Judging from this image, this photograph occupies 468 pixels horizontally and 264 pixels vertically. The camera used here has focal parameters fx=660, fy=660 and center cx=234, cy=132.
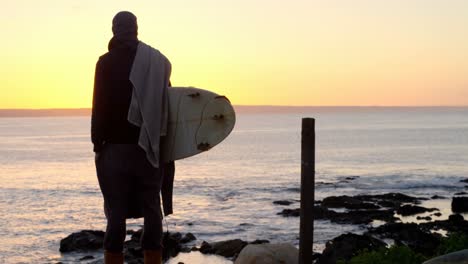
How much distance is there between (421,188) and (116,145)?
1356 inches

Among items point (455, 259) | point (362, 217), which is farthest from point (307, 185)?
point (362, 217)

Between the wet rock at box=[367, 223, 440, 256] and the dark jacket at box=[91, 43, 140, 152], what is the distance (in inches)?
484

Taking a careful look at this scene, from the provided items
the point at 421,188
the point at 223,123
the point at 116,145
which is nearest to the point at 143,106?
the point at 116,145

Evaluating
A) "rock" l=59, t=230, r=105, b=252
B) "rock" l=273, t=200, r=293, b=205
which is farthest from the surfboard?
"rock" l=273, t=200, r=293, b=205

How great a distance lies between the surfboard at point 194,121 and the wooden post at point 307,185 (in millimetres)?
1251

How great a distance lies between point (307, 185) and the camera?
23.7 feet

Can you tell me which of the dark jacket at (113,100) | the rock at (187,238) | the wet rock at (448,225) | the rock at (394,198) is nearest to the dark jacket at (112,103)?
the dark jacket at (113,100)

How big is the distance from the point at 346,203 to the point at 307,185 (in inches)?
901

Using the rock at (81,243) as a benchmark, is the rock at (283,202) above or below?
below

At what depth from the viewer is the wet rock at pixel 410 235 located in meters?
18.0

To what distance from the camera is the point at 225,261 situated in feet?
55.1

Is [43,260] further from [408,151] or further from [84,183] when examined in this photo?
[408,151]

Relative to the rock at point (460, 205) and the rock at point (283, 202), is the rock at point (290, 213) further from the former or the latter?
the rock at point (460, 205)

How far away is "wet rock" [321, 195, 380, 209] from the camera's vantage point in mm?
28562
